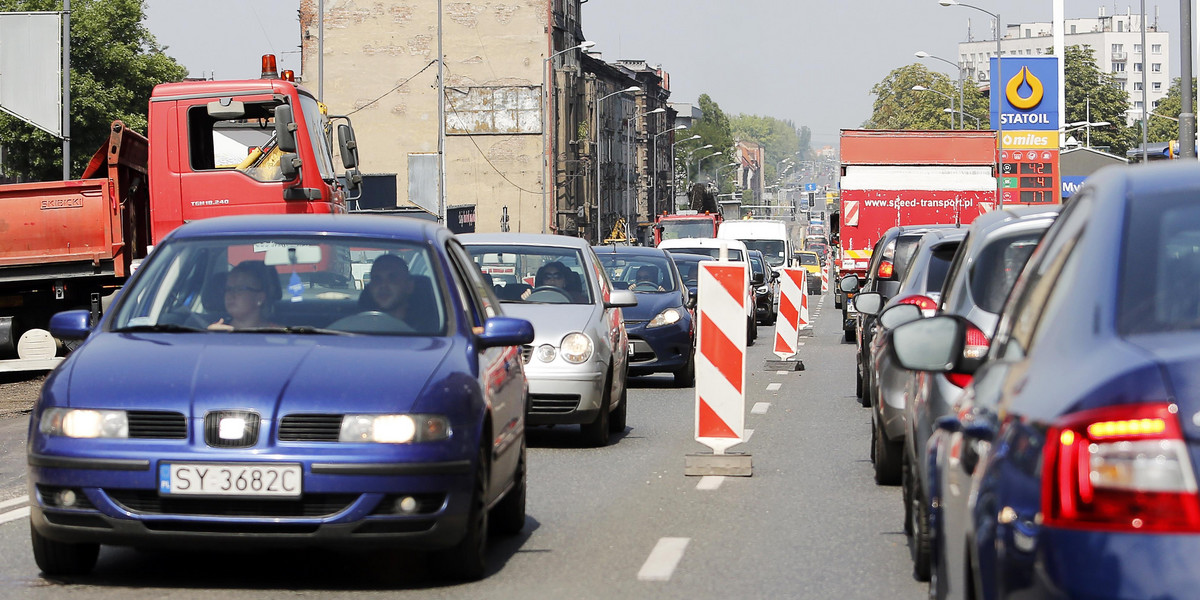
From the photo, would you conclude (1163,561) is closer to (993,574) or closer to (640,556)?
(993,574)

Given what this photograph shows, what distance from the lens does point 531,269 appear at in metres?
13.9

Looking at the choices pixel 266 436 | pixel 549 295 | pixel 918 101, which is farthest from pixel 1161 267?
pixel 918 101

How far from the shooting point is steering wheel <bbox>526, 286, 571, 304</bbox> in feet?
44.5

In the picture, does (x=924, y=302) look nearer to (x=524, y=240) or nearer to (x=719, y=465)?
(x=719, y=465)

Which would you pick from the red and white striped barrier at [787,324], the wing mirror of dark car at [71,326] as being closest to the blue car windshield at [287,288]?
the wing mirror of dark car at [71,326]

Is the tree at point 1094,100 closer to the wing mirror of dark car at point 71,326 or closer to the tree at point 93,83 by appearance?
the tree at point 93,83

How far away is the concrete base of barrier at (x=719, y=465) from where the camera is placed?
1073 centimetres

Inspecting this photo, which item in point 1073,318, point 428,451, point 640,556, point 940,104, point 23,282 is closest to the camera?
point 1073,318

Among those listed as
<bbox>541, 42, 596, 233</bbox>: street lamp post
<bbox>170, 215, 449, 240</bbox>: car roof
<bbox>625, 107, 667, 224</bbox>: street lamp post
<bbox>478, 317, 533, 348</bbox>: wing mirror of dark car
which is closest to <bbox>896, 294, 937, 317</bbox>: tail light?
<bbox>170, 215, 449, 240</bbox>: car roof

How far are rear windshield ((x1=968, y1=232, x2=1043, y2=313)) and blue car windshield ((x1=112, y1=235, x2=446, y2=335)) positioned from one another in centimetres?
255

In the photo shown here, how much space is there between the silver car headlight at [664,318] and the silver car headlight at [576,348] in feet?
18.9

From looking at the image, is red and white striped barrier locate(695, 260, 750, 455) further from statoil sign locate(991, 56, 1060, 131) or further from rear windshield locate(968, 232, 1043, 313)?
statoil sign locate(991, 56, 1060, 131)

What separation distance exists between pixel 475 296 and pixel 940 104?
115680 mm

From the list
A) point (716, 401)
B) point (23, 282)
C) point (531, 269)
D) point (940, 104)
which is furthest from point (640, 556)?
point (940, 104)
